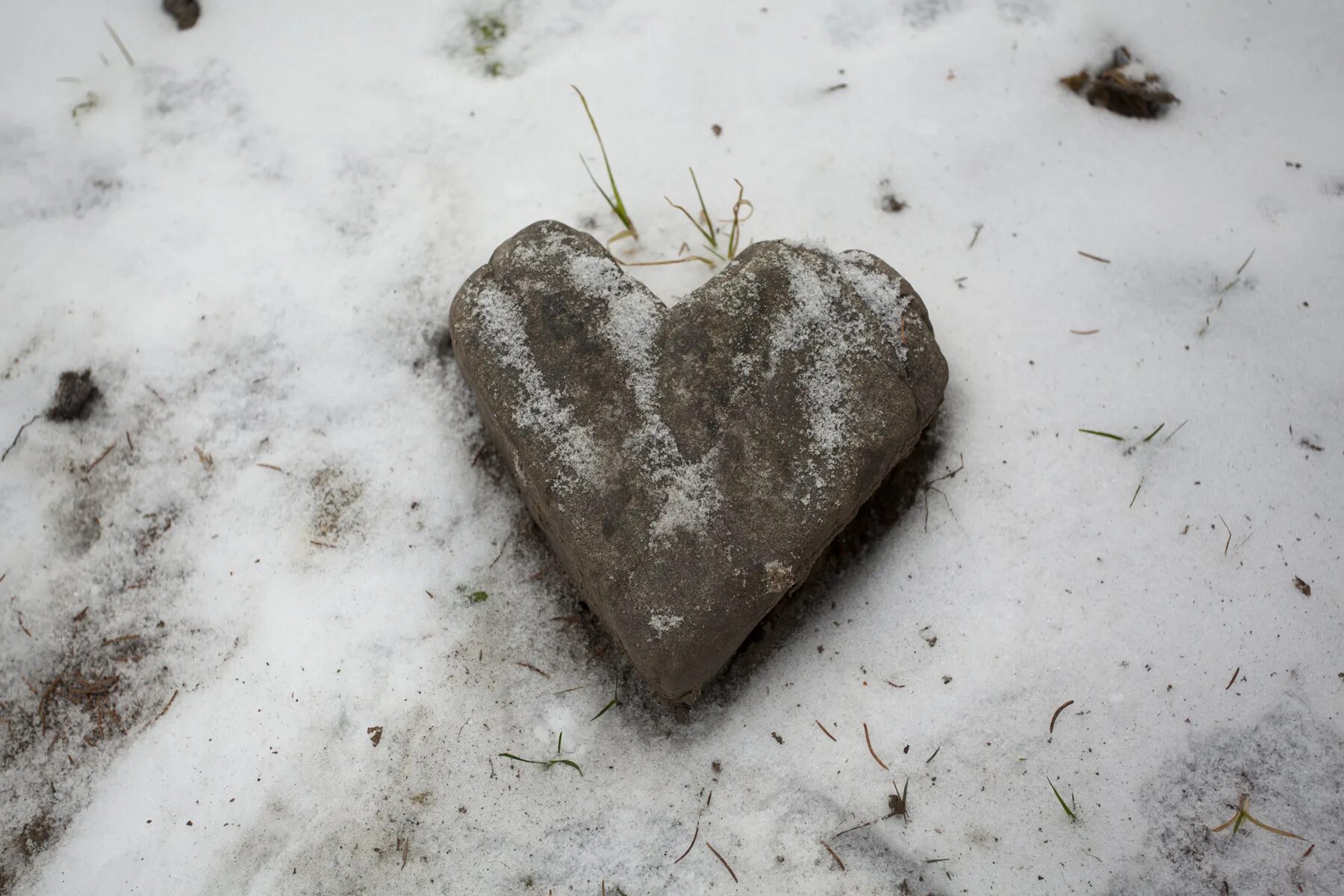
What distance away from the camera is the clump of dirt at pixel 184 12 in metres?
3.03

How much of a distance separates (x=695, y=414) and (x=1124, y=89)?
198cm

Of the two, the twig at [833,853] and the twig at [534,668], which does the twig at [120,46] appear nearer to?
the twig at [534,668]

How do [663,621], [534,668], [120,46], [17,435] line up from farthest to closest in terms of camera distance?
[120,46] < [17,435] < [534,668] < [663,621]

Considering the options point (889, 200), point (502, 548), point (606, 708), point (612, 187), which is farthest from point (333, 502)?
point (889, 200)

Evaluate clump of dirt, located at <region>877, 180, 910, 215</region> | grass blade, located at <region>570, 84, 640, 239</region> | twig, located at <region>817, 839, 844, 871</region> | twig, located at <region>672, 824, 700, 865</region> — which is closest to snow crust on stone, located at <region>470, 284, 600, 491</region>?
grass blade, located at <region>570, 84, 640, 239</region>

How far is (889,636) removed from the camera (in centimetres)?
242

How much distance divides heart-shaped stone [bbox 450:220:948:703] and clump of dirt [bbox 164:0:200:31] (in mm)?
1733

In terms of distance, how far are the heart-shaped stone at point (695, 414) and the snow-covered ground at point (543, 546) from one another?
0.35 m

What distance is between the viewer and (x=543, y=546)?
256 cm

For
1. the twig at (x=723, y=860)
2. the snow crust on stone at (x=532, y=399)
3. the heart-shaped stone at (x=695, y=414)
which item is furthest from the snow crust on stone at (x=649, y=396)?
the twig at (x=723, y=860)

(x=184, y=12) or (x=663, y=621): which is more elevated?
(x=184, y=12)

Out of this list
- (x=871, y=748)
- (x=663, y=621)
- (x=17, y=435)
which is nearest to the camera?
(x=663, y=621)

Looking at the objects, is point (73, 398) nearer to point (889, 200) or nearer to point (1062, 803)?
point (889, 200)

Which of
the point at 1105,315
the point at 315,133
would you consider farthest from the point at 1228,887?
the point at 315,133
